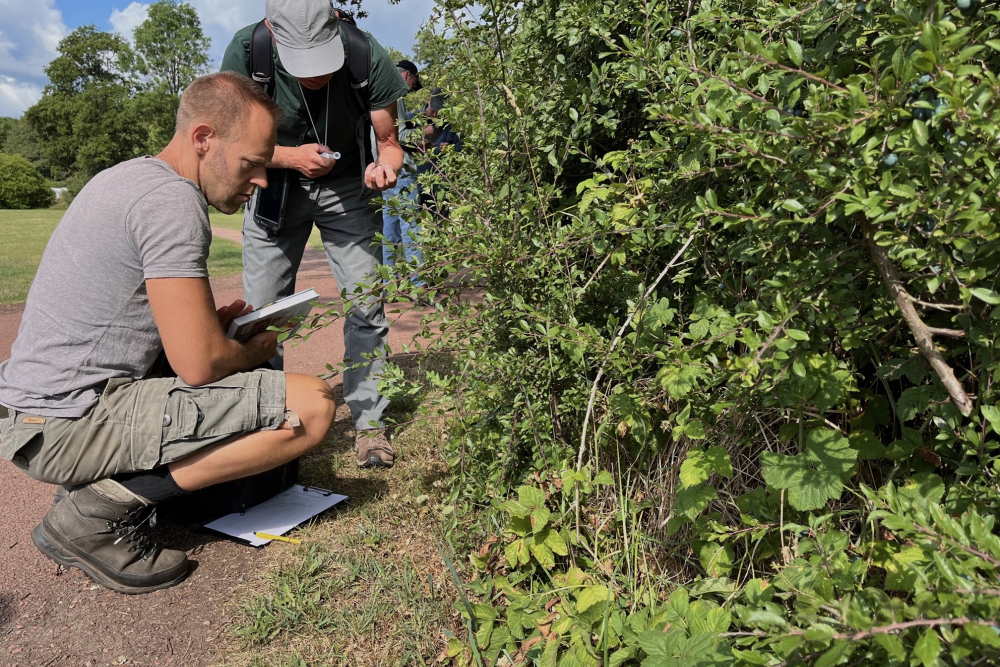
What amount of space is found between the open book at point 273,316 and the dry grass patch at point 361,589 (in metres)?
0.67

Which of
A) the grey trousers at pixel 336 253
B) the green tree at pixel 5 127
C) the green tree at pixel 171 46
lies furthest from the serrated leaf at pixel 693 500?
the green tree at pixel 5 127

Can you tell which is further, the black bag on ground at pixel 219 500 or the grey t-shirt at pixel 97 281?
the black bag on ground at pixel 219 500

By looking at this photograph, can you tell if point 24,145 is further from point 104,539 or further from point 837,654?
point 837,654

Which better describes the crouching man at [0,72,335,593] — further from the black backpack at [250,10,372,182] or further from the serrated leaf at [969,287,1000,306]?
the serrated leaf at [969,287,1000,306]

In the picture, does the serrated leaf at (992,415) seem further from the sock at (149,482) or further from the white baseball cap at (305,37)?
the white baseball cap at (305,37)

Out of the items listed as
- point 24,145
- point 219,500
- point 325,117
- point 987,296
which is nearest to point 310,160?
point 325,117

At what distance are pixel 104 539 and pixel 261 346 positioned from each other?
89 centimetres

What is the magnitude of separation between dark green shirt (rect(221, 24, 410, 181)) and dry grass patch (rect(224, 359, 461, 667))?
5.65 feet

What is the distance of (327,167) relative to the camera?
11.0 feet

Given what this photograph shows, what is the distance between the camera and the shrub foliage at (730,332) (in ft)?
4.20

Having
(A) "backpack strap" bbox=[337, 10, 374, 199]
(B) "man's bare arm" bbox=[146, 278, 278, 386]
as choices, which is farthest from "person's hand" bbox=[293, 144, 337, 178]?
(B) "man's bare arm" bbox=[146, 278, 278, 386]

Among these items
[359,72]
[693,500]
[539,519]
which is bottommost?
[539,519]

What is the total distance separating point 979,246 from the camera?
132 cm

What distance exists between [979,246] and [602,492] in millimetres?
1325
